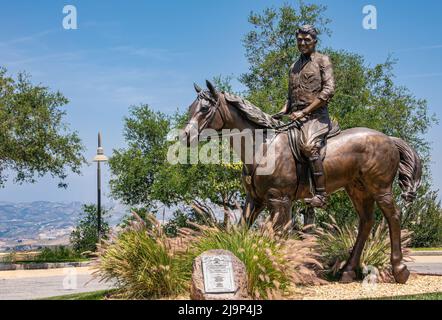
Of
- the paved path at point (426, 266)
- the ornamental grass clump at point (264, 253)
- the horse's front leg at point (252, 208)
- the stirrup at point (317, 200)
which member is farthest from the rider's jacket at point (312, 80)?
the paved path at point (426, 266)

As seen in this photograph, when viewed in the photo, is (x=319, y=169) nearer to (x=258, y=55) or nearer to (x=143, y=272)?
(x=143, y=272)

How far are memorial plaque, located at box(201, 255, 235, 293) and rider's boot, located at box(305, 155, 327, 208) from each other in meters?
2.24

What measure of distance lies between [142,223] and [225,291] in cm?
209

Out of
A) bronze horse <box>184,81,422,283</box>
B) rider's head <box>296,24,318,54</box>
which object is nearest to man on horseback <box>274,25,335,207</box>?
rider's head <box>296,24,318,54</box>

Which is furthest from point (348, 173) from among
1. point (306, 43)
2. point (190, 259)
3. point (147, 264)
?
point (147, 264)

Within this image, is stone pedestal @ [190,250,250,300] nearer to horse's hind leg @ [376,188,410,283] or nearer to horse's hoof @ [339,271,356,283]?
horse's hoof @ [339,271,356,283]

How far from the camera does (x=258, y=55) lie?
35281 millimetres

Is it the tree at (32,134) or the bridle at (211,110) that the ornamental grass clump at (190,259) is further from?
the tree at (32,134)

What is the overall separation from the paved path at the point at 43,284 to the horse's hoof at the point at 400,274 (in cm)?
510

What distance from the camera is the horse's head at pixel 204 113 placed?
9.91 meters

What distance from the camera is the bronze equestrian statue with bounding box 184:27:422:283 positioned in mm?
10203

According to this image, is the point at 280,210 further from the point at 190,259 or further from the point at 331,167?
the point at 190,259
